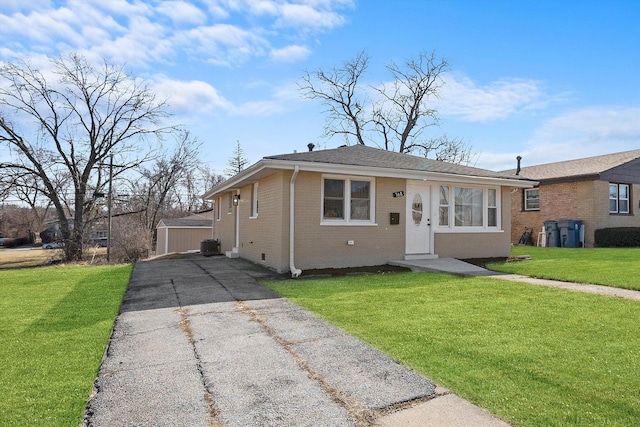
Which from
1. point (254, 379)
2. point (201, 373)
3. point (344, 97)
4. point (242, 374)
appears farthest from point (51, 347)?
point (344, 97)

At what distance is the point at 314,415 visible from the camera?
8.32 feet

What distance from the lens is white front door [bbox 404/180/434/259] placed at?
1071 cm

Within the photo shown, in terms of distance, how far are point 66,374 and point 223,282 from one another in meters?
4.84

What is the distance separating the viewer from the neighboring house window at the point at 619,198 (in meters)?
17.5

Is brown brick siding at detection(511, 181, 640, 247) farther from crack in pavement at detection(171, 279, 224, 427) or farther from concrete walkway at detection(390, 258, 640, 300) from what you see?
crack in pavement at detection(171, 279, 224, 427)

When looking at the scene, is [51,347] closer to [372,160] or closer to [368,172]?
[368,172]

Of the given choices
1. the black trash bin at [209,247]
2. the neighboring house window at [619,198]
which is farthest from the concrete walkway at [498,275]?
the neighboring house window at [619,198]

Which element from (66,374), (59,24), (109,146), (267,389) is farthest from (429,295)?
(109,146)

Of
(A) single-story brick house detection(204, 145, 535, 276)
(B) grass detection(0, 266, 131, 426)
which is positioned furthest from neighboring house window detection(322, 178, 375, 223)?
(B) grass detection(0, 266, 131, 426)

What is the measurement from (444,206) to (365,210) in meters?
2.68

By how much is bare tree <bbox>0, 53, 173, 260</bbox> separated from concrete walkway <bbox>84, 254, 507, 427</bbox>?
64.2 ft

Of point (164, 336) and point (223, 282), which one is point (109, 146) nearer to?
point (223, 282)

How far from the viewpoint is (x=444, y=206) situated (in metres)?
11.3

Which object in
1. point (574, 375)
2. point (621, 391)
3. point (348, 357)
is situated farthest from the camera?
point (348, 357)
